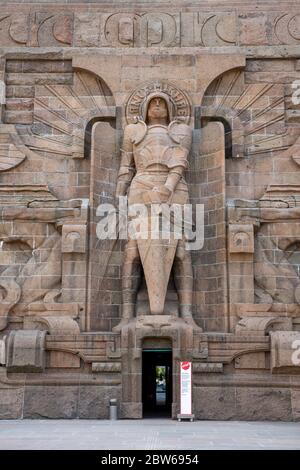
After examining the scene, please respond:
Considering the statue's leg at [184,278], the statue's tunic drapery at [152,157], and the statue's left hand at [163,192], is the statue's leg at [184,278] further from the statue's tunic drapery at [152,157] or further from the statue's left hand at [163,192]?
the statue's tunic drapery at [152,157]

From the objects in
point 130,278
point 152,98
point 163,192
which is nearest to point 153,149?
point 163,192

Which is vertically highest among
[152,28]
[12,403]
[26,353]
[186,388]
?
[152,28]

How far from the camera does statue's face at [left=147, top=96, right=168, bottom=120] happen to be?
1680 centimetres

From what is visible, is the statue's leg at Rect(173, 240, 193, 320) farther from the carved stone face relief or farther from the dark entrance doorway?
the carved stone face relief

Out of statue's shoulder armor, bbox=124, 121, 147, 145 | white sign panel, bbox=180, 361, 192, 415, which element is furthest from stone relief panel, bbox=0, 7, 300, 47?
white sign panel, bbox=180, 361, 192, 415

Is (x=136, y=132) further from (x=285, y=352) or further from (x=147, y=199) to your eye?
(x=285, y=352)

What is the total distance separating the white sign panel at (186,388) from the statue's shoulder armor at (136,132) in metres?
5.77

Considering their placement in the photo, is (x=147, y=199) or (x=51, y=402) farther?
(x=147, y=199)

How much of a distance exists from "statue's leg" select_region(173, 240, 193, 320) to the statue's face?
11.1ft

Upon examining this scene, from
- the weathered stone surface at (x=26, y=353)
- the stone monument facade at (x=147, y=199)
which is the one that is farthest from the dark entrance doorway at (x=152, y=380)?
the weathered stone surface at (x=26, y=353)

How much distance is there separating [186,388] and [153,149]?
5.94 metres

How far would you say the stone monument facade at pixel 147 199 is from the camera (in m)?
15.3

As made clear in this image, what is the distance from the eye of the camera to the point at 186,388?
46.8 ft

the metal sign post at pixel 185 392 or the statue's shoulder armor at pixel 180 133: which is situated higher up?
the statue's shoulder armor at pixel 180 133
